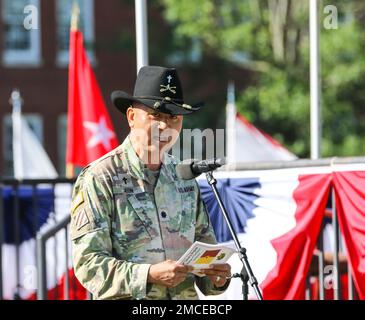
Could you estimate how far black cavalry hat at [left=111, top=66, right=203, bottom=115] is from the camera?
509 centimetres

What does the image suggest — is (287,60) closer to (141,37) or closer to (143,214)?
(141,37)

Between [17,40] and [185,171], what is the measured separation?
2413 cm

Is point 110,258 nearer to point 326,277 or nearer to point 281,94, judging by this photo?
point 326,277

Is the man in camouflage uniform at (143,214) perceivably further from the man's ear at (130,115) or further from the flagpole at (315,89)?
the flagpole at (315,89)

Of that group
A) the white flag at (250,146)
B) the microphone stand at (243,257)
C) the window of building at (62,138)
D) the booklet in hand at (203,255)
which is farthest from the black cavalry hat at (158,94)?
the window of building at (62,138)

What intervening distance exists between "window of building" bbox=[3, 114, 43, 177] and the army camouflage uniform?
22644 mm

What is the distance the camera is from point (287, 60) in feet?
77.9

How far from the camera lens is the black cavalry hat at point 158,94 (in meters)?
5.09

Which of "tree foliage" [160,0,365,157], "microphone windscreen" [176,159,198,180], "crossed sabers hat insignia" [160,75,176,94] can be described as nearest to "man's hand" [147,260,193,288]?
"microphone windscreen" [176,159,198,180]

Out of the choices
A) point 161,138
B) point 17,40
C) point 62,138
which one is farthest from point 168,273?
point 17,40

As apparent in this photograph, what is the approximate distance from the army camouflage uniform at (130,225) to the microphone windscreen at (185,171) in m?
0.05

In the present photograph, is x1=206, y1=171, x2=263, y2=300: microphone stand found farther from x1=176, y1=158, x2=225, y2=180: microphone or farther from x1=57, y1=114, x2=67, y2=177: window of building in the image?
x1=57, y1=114, x2=67, y2=177: window of building

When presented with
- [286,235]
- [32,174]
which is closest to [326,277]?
[286,235]
